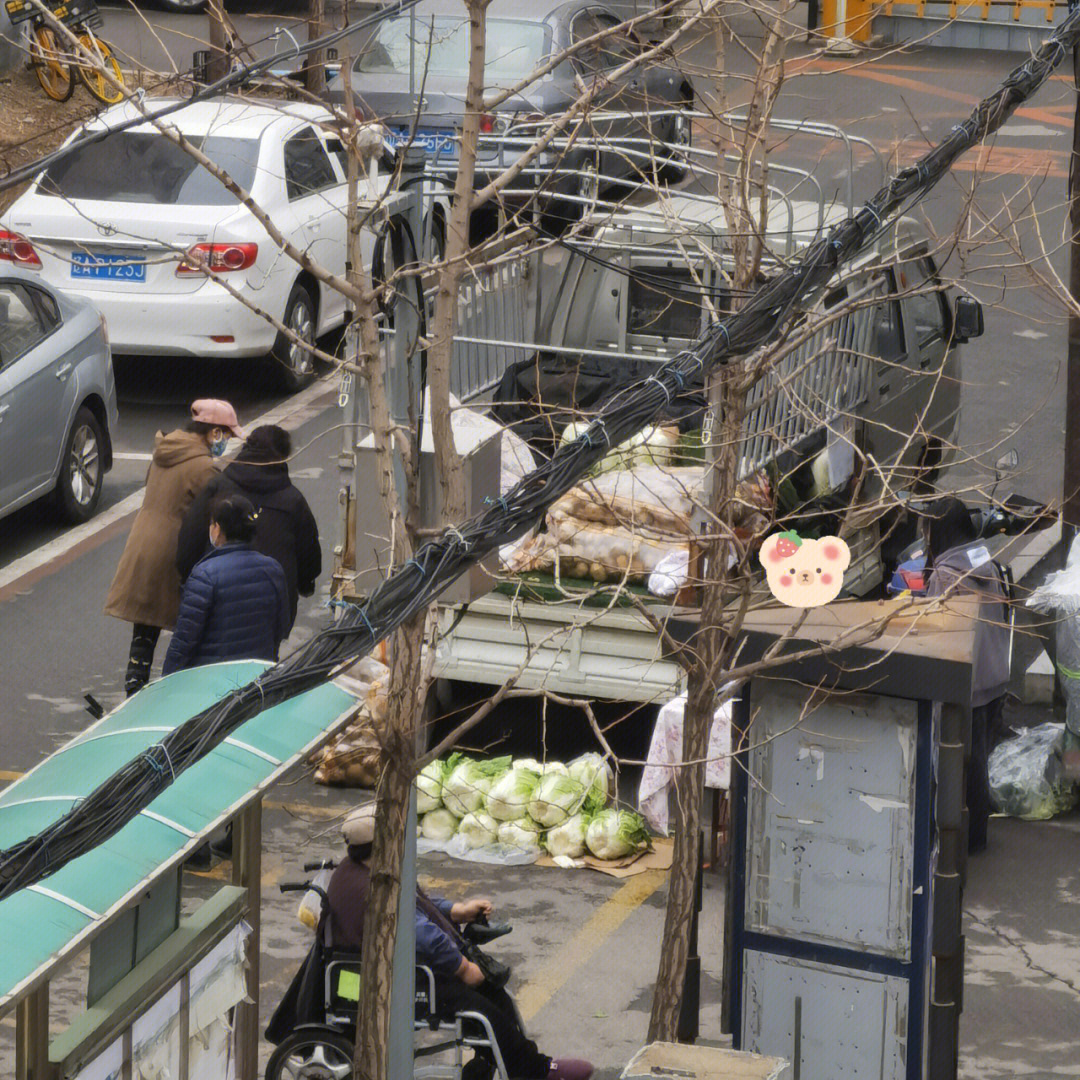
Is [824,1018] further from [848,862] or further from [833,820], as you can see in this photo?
[833,820]

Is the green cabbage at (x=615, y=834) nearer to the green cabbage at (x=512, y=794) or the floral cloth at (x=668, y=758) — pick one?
the floral cloth at (x=668, y=758)

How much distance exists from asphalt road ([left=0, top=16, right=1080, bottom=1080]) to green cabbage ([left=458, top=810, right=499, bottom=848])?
0.63 feet

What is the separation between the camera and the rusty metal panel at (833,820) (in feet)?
19.9

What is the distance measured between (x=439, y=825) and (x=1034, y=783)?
277cm

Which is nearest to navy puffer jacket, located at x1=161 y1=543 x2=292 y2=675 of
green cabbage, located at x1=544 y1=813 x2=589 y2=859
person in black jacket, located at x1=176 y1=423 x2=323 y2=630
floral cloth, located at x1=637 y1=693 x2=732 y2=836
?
person in black jacket, located at x1=176 y1=423 x2=323 y2=630

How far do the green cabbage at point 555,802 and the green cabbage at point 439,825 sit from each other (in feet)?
1.18

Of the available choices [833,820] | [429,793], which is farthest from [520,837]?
[833,820]

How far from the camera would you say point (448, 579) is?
449 centimetres

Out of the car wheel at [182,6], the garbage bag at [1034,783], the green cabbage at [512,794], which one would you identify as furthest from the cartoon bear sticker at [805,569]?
the car wheel at [182,6]

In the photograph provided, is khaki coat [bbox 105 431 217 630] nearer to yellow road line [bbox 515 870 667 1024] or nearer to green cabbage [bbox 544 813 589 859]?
green cabbage [bbox 544 813 589 859]

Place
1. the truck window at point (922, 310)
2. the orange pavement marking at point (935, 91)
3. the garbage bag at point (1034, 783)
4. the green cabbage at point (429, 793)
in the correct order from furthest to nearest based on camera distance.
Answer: the orange pavement marking at point (935, 91) → the truck window at point (922, 310) → the garbage bag at point (1034, 783) → the green cabbage at point (429, 793)

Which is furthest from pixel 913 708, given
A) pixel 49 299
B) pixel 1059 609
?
pixel 49 299

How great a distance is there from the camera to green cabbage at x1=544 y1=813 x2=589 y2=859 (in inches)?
341

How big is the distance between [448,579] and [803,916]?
2.28 metres
